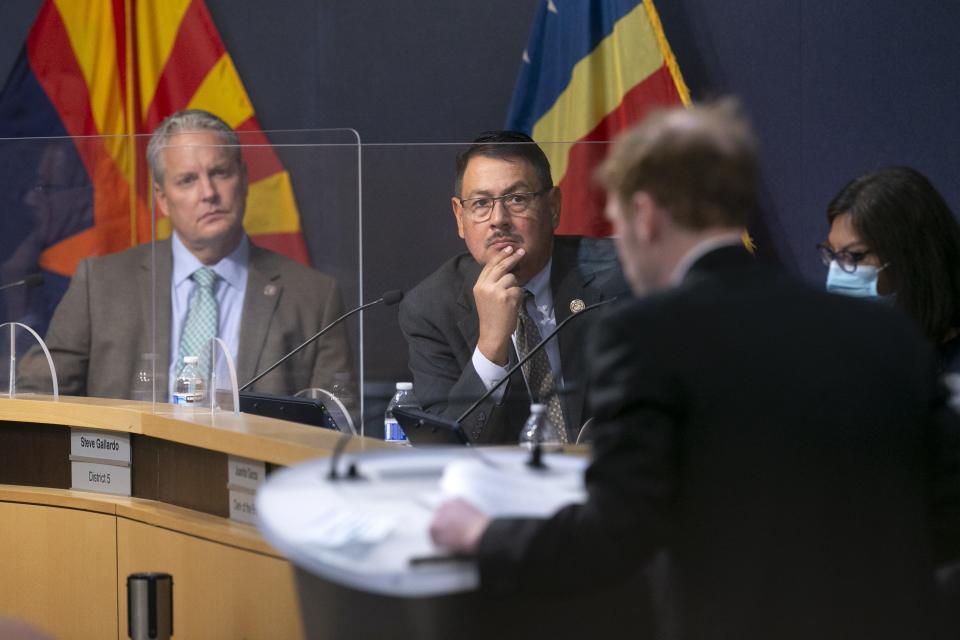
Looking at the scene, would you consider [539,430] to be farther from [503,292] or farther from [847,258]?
[847,258]

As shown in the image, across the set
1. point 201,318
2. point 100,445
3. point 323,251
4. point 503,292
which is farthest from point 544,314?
point 100,445

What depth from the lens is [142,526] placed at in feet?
9.71

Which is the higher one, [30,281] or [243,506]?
[30,281]

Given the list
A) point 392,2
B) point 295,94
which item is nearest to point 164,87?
point 295,94

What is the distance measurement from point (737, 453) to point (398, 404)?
202 cm

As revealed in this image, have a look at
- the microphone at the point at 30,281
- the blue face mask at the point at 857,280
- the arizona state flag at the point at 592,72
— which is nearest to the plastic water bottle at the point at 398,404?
the blue face mask at the point at 857,280

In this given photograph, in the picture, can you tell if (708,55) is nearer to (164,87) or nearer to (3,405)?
(164,87)

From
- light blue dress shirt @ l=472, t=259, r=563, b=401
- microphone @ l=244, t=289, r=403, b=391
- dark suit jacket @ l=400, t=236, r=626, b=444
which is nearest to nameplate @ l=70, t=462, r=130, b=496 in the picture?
microphone @ l=244, t=289, r=403, b=391

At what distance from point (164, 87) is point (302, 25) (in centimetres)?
62

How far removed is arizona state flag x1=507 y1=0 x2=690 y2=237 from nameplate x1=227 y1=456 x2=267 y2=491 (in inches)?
84.9

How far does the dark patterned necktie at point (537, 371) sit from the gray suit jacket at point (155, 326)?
0.44 metres

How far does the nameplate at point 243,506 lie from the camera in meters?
2.64

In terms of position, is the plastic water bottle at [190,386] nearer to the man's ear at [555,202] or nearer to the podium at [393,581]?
the man's ear at [555,202]

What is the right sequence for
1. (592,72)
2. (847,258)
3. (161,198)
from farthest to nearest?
(592,72) < (161,198) < (847,258)
